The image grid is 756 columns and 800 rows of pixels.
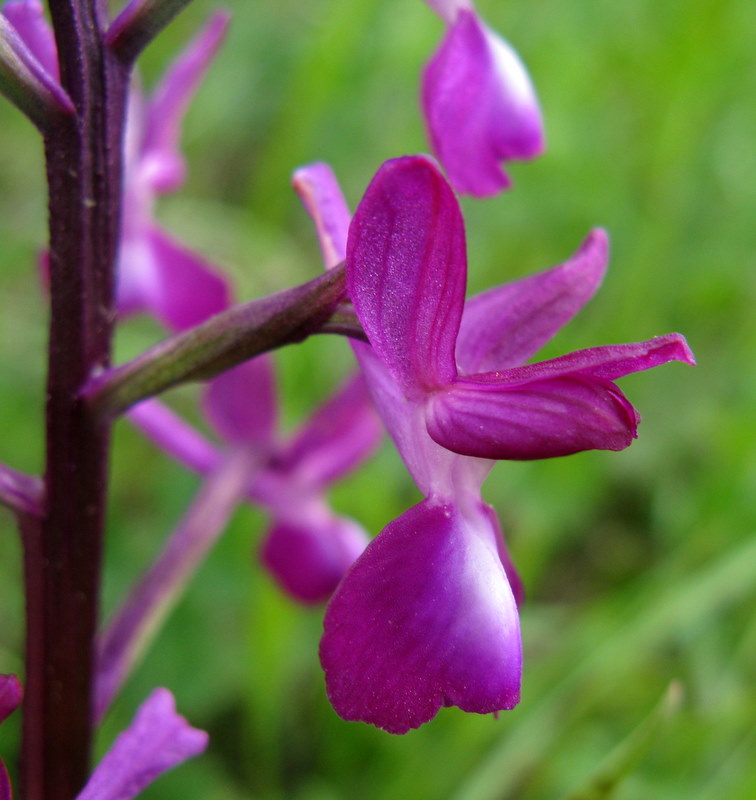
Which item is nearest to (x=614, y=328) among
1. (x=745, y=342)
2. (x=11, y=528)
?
(x=745, y=342)

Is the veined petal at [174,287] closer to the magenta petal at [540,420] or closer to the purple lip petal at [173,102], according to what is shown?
the purple lip petal at [173,102]

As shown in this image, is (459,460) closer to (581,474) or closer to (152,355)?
(152,355)

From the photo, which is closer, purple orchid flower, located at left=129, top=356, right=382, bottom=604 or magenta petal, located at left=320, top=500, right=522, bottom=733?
magenta petal, located at left=320, top=500, right=522, bottom=733

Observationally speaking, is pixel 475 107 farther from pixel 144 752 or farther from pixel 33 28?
pixel 144 752

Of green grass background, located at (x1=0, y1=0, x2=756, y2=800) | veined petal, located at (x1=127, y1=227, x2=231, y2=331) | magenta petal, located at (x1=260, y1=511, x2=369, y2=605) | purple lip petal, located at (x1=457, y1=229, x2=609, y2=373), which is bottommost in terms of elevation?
green grass background, located at (x1=0, y1=0, x2=756, y2=800)

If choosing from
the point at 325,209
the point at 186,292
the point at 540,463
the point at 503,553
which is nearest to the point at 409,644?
the point at 503,553

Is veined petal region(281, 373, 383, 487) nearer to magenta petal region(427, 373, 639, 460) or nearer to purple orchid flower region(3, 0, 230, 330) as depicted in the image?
purple orchid flower region(3, 0, 230, 330)

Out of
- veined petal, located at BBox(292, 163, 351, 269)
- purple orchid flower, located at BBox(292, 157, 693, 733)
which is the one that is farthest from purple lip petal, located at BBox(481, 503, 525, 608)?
veined petal, located at BBox(292, 163, 351, 269)
